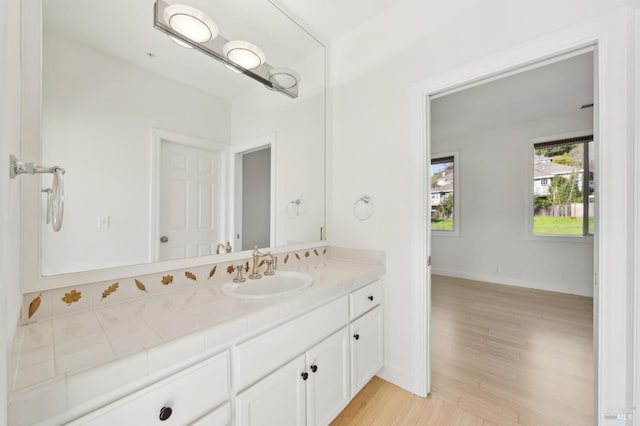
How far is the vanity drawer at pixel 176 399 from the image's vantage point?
0.69 meters

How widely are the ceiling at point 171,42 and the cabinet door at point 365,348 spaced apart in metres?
1.65

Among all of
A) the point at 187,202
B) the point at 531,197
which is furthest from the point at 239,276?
the point at 531,197

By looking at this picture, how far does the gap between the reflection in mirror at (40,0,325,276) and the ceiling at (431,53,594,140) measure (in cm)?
191

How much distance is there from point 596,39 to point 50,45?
2310mm

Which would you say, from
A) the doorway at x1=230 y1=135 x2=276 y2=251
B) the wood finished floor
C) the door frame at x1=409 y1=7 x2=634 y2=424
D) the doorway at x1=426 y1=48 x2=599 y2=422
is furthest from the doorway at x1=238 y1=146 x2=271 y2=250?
the doorway at x1=426 y1=48 x2=599 y2=422

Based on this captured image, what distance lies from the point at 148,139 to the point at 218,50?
2.21 feet

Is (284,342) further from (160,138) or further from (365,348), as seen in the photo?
(160,138)

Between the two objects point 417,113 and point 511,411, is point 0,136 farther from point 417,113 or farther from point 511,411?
point 511,411

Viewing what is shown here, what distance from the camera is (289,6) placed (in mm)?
1858

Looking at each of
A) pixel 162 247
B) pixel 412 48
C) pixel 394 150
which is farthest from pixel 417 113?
pixel 162 247

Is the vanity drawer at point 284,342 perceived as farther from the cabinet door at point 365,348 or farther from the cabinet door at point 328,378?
the cabinet door at point 365,348

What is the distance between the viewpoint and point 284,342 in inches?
44.4

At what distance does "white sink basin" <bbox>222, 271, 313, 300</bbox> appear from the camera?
1380 mm

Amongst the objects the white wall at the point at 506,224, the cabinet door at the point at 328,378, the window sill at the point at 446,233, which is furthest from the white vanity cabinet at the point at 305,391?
the window sill at the point at 446,233
